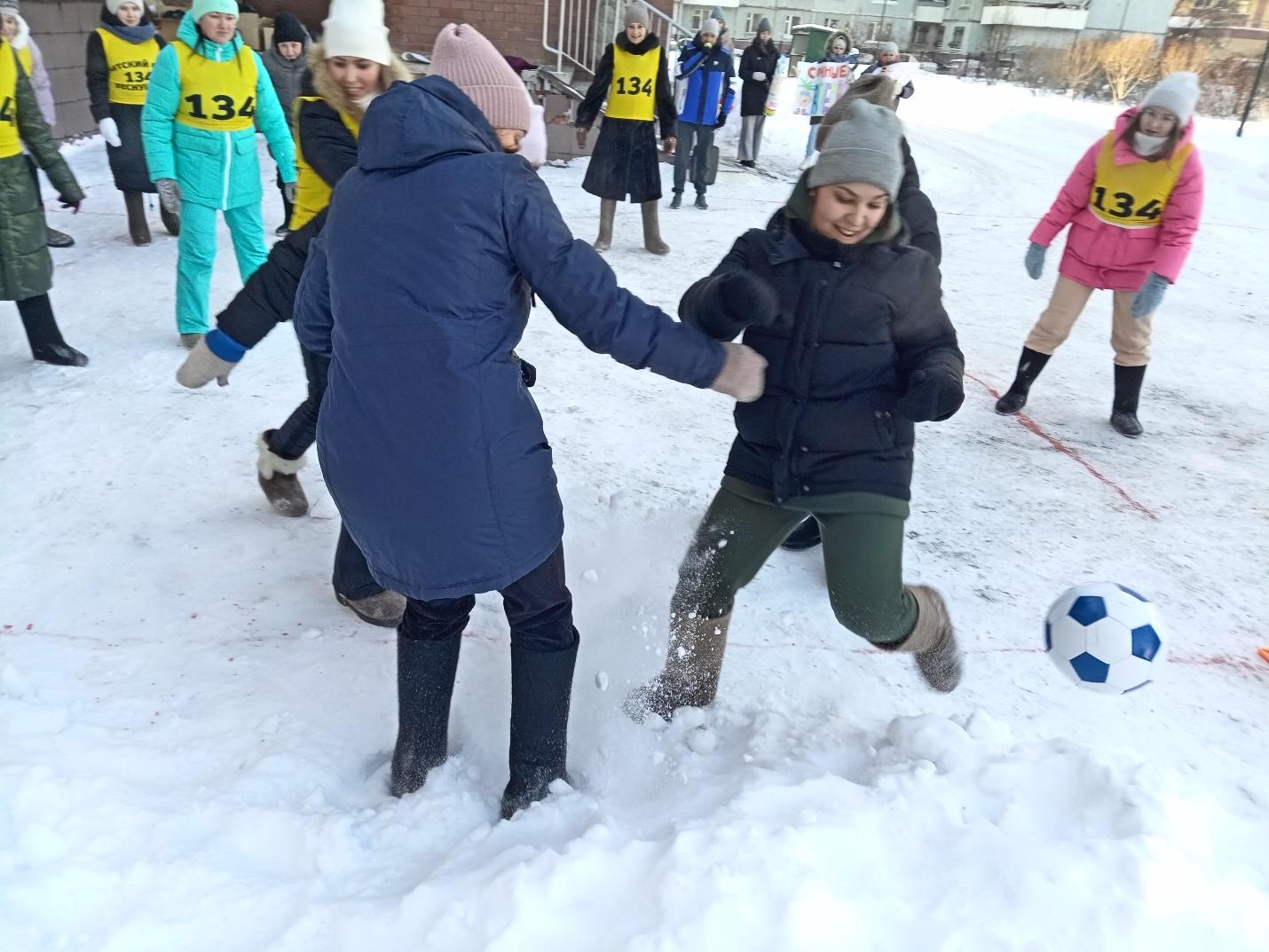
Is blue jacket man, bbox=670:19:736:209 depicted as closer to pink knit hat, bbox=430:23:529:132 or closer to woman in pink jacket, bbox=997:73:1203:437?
woman in pink jacket, bbox=997:73:1203:437

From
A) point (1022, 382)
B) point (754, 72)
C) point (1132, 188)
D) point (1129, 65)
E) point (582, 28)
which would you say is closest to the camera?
point (1132, 188)

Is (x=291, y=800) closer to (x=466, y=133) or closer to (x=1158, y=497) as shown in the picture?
(x=466, y=133)

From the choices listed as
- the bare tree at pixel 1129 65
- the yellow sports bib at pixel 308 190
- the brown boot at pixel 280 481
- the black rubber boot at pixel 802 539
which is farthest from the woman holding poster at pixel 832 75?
the brown boot at pixel 280 481

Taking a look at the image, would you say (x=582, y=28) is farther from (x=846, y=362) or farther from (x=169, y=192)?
(x=846, y=362)

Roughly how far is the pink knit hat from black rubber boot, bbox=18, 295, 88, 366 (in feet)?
11.8

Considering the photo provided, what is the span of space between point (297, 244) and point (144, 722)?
145cm

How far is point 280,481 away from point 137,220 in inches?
182

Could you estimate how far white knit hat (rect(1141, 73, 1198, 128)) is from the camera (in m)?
4.12

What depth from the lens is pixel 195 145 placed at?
477 cm

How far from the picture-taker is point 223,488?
3775 millimetres

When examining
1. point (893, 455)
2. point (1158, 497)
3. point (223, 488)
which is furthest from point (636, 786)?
point (1158, 497)

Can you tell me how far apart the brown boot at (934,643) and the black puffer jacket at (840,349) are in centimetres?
34

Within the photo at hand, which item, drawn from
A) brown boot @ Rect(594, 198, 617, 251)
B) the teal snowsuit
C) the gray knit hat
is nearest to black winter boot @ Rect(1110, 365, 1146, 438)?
the gray knit hat

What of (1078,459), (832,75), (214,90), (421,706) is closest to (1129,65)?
(832,75)
